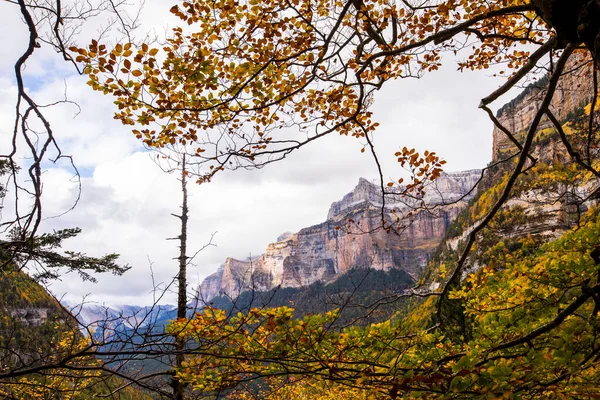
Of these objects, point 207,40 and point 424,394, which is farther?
point 207,40

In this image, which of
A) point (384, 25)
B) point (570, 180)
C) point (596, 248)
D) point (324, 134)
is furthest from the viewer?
point (570, 180)

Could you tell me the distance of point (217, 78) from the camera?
443cm

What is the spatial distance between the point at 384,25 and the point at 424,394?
13.0ft

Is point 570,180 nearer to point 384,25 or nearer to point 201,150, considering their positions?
point 384,25

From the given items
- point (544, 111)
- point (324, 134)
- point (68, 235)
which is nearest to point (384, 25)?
point (324, 134)

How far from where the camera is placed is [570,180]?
6.18 meters

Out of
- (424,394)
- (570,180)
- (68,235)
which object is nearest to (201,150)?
(424,394)

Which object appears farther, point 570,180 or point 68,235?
point 68,235

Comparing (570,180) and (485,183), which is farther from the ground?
(485,183)

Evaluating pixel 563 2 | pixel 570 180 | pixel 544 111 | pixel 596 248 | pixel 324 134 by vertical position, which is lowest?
pixel 596 248

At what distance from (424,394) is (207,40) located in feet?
14.1

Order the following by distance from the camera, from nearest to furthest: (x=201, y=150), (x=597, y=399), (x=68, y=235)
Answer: (x=597, y=399), (x=201, y=150), (x=68, y=235)

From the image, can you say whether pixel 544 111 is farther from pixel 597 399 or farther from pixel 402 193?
pixel 597 399

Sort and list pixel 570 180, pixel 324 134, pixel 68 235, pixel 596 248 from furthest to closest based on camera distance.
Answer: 1. pixel 68 235
2. pixel 570 180
3. pixel 324 134
4. pixel 596 248
